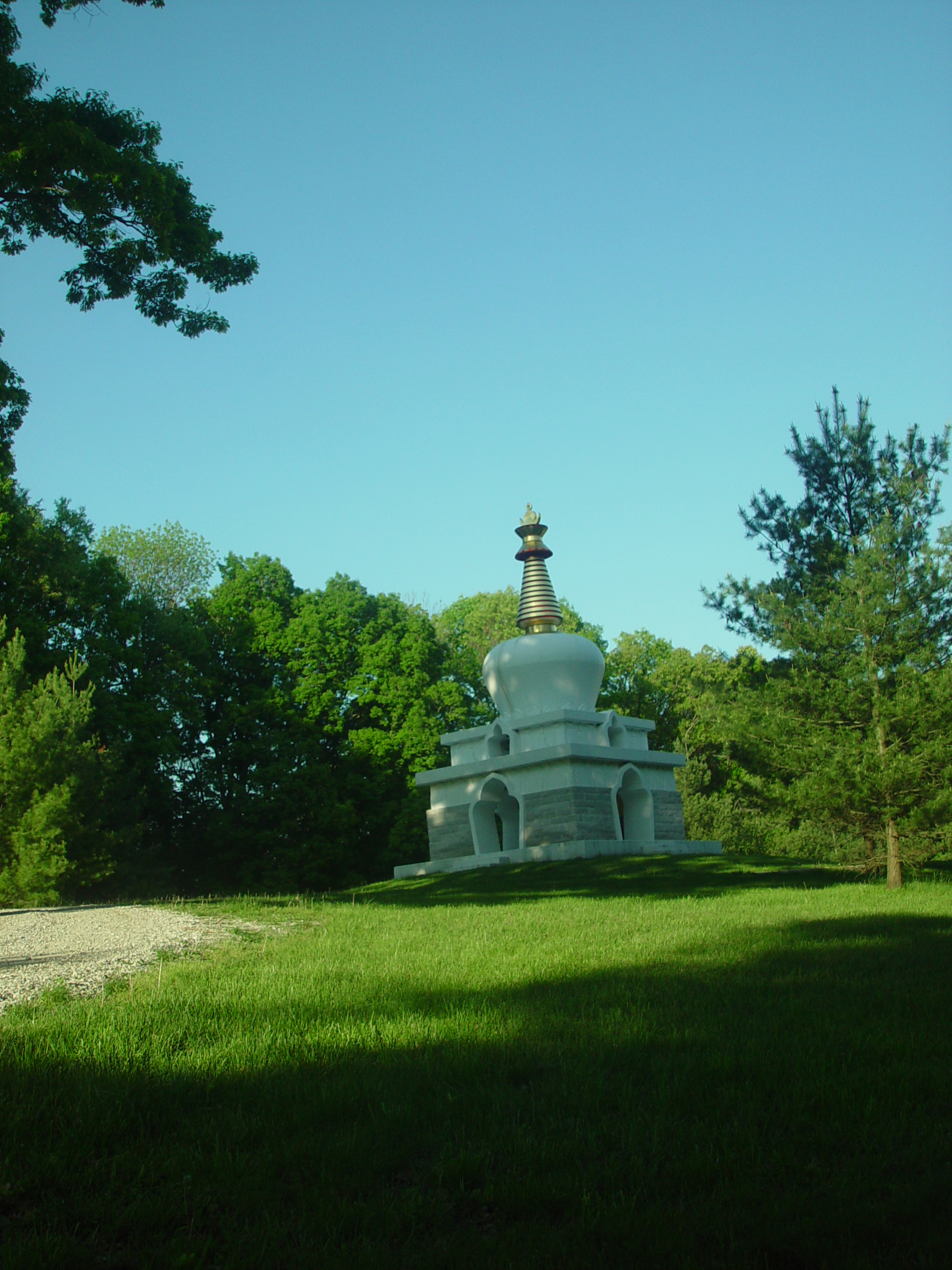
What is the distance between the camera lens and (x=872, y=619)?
13445mm

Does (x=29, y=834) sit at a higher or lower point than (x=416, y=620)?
lower

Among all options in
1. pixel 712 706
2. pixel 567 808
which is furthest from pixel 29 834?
pixel 712 706

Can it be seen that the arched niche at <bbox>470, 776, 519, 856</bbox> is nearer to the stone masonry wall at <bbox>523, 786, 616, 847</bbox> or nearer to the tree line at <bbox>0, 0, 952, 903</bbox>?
the stone masonry wall at <bbox>523, 786, 616, 847</bbox>

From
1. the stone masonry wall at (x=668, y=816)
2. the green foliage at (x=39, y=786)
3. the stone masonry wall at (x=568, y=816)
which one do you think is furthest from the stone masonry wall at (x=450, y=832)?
the green foliage at (x=39, y=786)

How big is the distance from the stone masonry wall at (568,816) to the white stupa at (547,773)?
0.08 ft

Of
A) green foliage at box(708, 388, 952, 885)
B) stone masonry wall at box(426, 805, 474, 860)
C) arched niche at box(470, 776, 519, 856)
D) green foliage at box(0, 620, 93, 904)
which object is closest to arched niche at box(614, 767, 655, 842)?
arched niche at box(470, 776, 519, 856)

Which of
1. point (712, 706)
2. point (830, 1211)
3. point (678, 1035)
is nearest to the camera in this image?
point (830, 1211)

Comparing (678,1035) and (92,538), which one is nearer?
(678,1035)

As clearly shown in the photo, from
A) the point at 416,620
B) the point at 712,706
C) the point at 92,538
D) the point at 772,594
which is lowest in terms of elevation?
the point at 712,706

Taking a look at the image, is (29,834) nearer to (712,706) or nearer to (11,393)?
(11,393)

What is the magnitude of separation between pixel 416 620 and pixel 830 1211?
32726 millimetres

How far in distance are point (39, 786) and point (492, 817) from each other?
10961 mm

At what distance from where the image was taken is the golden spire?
2720 cm

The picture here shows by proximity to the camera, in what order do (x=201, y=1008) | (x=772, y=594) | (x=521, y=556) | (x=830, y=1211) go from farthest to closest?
(x=521, y=556) < (x=772, y=594) < (x=201, y=1008) < (x=830, y=1211)
